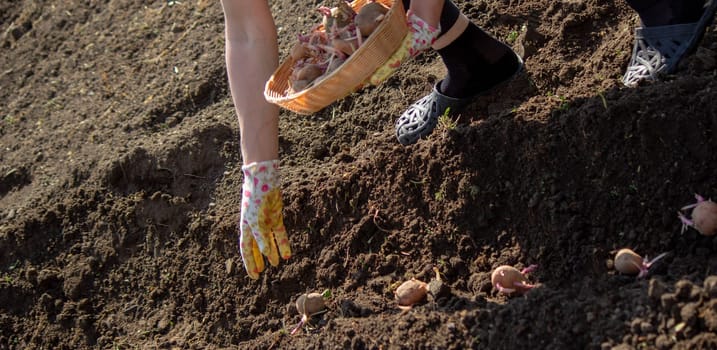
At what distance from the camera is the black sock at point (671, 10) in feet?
7.85

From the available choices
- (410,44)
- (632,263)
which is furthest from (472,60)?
(632,263)

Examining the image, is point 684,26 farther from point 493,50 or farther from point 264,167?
point 264,167

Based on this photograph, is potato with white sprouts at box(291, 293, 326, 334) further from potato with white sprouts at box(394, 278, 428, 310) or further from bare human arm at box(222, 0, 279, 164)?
bare human arm at box(222, 0, 279, 164)

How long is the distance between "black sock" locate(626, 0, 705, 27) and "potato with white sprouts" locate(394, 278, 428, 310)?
1.04m

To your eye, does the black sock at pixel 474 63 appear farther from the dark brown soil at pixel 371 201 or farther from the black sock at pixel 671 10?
the black sock at pixel 671 10

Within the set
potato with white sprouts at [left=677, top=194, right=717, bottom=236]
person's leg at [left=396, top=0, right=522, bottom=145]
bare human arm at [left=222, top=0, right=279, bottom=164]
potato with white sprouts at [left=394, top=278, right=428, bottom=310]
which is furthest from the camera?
person's leg at [left=396, top=0, right=522, bottom=145]

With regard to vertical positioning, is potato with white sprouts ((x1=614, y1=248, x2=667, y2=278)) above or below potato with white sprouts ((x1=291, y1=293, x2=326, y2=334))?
above

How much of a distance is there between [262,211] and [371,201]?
44cm

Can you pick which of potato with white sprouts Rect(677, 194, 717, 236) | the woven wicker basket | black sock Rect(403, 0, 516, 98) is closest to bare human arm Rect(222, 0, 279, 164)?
the woven wicker basket

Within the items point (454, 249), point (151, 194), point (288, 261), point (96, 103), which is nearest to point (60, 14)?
point (96, 103)

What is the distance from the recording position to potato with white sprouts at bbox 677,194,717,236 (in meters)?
1.99

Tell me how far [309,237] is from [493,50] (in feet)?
2.88

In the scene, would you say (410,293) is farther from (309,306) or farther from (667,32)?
(667,32)

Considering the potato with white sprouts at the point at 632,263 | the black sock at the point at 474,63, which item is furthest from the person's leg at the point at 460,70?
the potato with white sprouts at the point at 632,263
